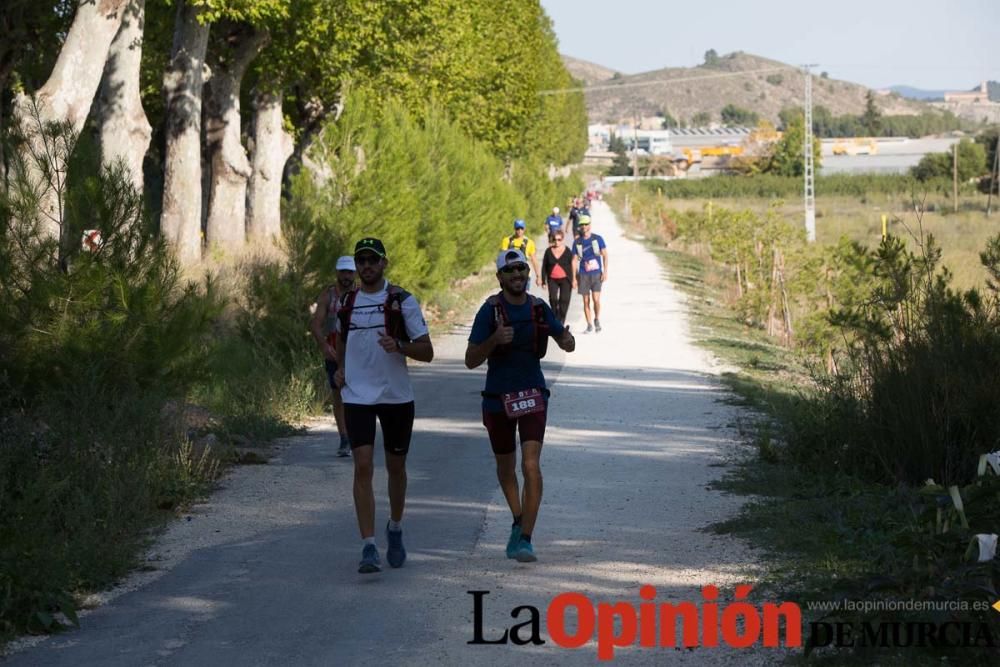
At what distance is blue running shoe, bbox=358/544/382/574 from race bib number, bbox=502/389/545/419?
1.13 m

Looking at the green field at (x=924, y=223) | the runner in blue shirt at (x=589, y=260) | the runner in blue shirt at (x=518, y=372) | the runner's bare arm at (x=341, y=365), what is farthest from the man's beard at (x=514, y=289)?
the green field at (x=924, y=223)

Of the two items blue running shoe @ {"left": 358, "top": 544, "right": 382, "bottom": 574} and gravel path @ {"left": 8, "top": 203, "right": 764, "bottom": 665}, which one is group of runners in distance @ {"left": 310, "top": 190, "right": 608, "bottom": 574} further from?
gravel path @ {"left": 8, "top": 203, "right": 764, "bottom": 665}

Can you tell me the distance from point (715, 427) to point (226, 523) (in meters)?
5.82

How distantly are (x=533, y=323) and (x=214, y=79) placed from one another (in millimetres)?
22815

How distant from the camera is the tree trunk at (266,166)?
3316cm

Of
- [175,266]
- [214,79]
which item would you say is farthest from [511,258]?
[214,79]

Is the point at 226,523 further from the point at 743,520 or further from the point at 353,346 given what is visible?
the point at 743,520

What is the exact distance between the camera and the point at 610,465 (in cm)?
1321

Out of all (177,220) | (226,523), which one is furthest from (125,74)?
(226,523)

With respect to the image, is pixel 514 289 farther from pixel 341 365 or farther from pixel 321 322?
pixel 321 322

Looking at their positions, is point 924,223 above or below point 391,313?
below

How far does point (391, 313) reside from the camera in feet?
30.8

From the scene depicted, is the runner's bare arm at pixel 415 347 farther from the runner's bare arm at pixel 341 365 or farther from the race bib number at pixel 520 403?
the race bib number at pixel 520 403

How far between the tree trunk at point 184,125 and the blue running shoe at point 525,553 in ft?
59.0
